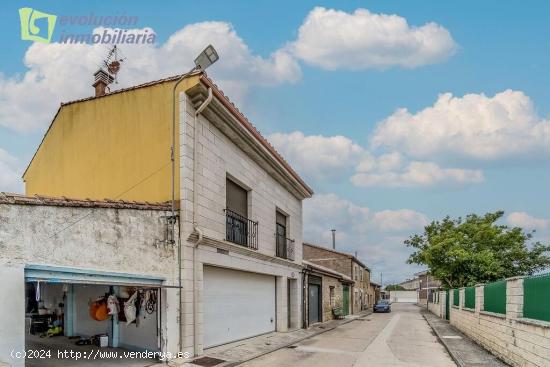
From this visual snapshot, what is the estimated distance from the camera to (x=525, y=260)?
3194 cm

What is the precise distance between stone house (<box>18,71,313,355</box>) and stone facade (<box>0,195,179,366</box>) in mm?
390

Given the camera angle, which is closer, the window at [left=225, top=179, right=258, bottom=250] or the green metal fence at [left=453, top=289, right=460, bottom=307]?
the window at [left=225, top=179, right=258, bottom=250]

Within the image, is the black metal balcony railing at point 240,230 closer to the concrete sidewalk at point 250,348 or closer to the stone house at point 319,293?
the concrete sidewalk at point 250,348

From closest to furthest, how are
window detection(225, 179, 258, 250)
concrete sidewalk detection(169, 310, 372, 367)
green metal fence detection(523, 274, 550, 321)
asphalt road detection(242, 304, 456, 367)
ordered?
1. green metal fence detection(523, 274, 550, 321)
2. concrete sidewalk detection(169, 310, 372, 367)
3. asphalt road detection(242, 304, 456, 367)
4. window detection(225, 179, 258, 250)

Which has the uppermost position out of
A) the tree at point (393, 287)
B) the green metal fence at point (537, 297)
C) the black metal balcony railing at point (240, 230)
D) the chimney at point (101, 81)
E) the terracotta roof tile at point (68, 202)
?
the chimney at point (101, 81)

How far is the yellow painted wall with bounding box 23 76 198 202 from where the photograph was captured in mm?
10477

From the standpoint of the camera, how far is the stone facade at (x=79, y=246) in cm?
649

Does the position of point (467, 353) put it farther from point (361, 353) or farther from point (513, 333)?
point (361, 353)

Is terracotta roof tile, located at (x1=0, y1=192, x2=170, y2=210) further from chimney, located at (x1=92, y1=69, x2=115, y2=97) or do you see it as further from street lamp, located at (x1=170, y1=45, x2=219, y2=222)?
chimney, located at (x1=92, y1=69, x2=115, y2=97)

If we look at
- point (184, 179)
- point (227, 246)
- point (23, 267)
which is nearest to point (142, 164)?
point (184, 179)

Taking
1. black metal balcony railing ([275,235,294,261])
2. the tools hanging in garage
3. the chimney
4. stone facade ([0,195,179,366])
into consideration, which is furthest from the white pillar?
the chimney

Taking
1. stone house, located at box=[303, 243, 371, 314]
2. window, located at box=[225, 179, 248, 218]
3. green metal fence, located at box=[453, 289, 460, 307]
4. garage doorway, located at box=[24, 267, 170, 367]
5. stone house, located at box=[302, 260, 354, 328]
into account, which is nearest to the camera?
garage doorway, located at box=[24, 267, 170, 367]

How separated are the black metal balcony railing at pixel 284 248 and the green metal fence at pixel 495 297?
738 cm

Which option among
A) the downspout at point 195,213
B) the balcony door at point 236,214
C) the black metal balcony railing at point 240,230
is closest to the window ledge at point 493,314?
the black metal balcony railing at point 240,230
